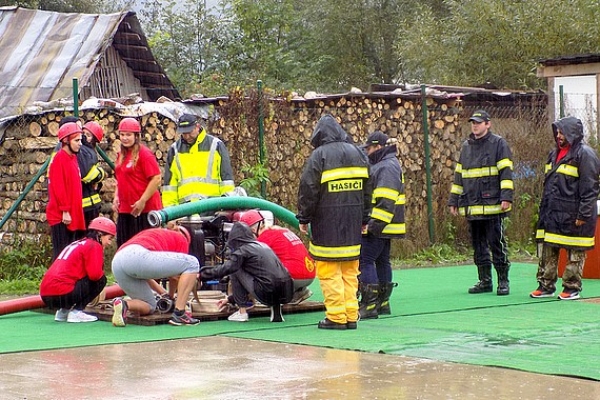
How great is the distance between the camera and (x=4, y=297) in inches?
534

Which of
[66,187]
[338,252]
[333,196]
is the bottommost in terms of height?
[338,252]

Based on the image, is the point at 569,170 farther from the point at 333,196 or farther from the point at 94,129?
the point at 94,129

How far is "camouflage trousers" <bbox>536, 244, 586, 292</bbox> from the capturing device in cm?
1280

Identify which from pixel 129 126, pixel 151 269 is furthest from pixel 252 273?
pixel 129 126

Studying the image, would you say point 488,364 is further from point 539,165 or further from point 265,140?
point 539,165

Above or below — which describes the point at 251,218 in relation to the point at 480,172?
below

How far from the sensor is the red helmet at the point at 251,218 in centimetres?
1148

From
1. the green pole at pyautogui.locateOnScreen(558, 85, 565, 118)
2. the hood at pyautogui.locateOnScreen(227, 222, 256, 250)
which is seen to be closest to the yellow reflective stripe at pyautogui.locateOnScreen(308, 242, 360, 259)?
the hood at pyautogui.locateOnScreen(227, 222, 256, 250)

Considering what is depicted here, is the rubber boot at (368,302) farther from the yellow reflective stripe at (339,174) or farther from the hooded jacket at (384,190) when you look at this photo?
the yellow reflective stripe at (339,174)

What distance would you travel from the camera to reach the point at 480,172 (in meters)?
13.4

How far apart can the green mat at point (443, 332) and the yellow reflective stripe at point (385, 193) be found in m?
1.18

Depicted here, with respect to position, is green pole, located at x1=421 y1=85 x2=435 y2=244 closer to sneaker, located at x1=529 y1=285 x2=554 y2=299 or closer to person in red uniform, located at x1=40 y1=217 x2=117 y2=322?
sneaker, located at x1=529 y1=285 x2=554 y2=299

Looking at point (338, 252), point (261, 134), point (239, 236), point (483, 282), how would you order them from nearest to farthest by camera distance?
1. point (338, 252)
2. point (239, 236)
3. point (483, 282)
4. point (261, 134)

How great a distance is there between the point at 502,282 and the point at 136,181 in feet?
14.1
